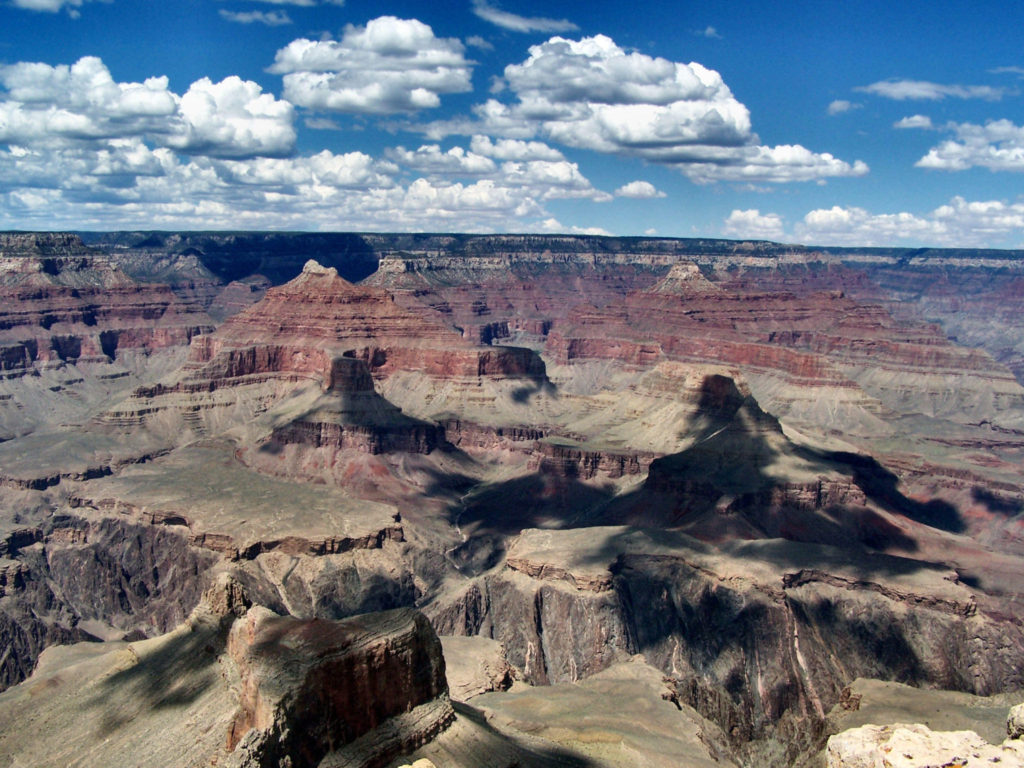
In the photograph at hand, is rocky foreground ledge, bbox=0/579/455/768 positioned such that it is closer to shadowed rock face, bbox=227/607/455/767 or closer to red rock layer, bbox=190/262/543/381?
shadowed rock face, bbox=227/607/455/767

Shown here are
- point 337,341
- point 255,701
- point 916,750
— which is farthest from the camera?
point 337,341

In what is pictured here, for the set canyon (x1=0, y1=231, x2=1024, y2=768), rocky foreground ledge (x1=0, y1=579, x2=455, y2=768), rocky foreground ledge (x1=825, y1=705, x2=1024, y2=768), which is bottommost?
canyon (x1=0, y1=231, x2=1024, y2=768)

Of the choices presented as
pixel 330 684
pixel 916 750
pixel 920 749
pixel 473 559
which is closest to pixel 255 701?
pixel 330 684

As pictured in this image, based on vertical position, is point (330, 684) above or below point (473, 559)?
above

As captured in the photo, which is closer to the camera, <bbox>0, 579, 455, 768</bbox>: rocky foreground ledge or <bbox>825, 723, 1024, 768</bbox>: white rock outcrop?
<bbox>825, 723, 1024, 768</bbox>: white rock outcrop

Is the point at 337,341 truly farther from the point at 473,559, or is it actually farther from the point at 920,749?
the point at 920,749

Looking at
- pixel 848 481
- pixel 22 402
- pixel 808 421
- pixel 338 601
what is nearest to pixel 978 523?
pixel 848 481

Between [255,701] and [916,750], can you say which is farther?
[255,701]

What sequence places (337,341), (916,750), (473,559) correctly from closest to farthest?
(916,750), (473,559), (337,341)

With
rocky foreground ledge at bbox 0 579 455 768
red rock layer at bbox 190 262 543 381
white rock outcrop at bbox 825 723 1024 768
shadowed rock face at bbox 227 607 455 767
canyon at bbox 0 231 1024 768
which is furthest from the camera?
red rock layer at bbox 190 262 543 381

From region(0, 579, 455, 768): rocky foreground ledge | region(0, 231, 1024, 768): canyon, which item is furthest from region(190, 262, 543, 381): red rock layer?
region(0, 579, 455, 768): rocky foreground ledge
